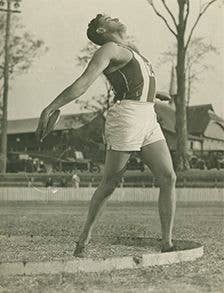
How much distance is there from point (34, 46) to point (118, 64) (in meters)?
20.7

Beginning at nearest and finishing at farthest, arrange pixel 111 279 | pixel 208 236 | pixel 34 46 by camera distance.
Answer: pixel 111 279, pixel 208 236, pixel 34 46

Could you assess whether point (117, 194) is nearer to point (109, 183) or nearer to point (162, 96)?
point (162, 96)

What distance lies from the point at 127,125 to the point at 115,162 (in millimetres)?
299

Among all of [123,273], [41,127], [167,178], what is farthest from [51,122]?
[167,178]

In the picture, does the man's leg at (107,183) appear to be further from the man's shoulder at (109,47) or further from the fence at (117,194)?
the fence at (117,194)

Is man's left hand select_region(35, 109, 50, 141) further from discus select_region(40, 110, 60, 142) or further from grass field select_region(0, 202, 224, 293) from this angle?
grass field select_region(0, 202, 224, 293)

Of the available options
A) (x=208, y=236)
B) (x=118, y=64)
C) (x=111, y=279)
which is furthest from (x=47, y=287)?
(x=208, y=236)

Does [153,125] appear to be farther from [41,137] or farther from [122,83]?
[41,137]

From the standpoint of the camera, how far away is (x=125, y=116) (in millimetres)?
5539

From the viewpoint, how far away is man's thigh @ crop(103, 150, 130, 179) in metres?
5.62

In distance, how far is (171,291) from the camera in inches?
165

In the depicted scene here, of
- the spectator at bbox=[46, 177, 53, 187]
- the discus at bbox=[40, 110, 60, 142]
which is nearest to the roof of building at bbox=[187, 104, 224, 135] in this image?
the spectator at bbox=[46, 177, 53, 187]

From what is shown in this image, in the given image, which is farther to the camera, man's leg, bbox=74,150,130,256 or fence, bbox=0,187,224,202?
fence, bbox=0,187,224,202

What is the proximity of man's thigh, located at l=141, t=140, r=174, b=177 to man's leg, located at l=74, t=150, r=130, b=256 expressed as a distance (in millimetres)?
160
